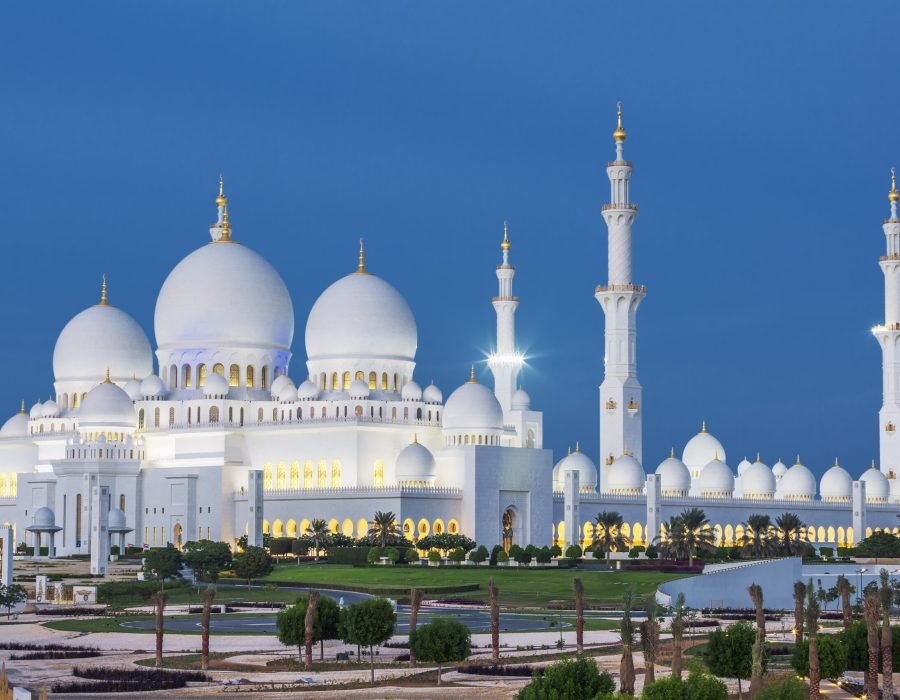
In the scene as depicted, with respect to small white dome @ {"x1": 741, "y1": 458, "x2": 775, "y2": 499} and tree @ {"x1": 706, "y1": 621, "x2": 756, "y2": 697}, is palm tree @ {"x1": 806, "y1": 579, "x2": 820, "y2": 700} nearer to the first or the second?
tree @ {"x1": 706, "y1": 621, "x2": 756, "y2": 697}

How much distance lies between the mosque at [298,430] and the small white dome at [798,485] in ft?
27.5

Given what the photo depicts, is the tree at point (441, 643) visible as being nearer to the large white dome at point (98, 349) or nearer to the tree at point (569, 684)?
the tree at point (569, 684)

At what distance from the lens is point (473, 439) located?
243 feet

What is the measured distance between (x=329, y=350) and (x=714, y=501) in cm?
2152

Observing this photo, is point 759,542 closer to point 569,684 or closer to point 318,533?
point 318,533

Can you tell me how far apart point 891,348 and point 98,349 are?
135ft

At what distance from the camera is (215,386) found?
75375 millimetres

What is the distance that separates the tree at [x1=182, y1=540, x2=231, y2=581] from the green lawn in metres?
1.91

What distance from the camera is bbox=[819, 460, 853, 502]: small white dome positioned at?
90.2m

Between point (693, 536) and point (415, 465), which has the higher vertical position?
point (415, 465)

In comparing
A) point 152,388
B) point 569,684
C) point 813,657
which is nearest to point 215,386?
point 152,388

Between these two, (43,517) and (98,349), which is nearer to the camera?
(43,517)

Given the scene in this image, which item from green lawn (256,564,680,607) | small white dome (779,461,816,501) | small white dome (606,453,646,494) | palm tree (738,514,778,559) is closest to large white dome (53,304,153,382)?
green lawn (256,564,680,607)

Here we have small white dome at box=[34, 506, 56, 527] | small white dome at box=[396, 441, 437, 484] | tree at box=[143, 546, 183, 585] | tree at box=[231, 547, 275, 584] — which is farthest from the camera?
small white dome at box=[396, 441, 437, 484]
